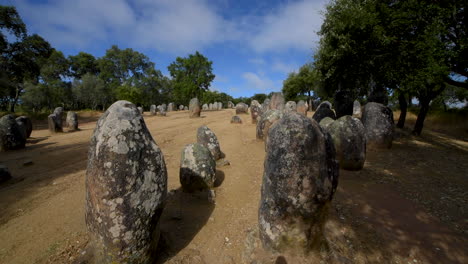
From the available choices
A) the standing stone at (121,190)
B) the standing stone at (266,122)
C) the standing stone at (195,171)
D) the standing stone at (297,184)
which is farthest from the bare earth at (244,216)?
the standing stone at (266,122)

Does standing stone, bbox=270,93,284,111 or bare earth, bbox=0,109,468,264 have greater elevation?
standing stone, bbox=270,93,284,111

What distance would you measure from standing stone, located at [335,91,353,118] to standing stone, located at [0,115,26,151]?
18257mm

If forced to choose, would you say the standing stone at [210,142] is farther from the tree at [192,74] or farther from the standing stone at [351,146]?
the tree at [192,74]

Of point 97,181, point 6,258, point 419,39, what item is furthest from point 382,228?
point 419,39

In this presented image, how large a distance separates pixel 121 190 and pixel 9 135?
1201cm

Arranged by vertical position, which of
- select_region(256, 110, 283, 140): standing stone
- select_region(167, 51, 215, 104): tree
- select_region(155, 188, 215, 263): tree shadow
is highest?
select_region(167, 51, 215, 104): tree

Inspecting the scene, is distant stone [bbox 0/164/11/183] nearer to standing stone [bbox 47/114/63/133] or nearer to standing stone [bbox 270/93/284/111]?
standing stone [bbox 47/114/63/133]

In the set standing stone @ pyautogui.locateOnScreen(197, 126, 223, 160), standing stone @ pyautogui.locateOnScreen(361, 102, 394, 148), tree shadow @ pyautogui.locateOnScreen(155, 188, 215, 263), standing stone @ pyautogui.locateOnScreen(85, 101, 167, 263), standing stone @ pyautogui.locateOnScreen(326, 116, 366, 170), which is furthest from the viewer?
standing stone @ pyautogui.locateOnScreen(361, 102, 394, 148)

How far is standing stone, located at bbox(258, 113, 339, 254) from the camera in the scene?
277 cm

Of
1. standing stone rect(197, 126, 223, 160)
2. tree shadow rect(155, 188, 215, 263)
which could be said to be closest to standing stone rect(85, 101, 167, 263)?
tree shadow rect(155, 188, 215, 263)

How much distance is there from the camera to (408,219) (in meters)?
4.30

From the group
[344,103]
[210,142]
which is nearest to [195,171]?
[210,142]

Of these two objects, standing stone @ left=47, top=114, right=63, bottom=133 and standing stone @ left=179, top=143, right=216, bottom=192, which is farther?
standing stone @ left=47, top=114, right=63, bottom=133

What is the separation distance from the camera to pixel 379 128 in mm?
9250
